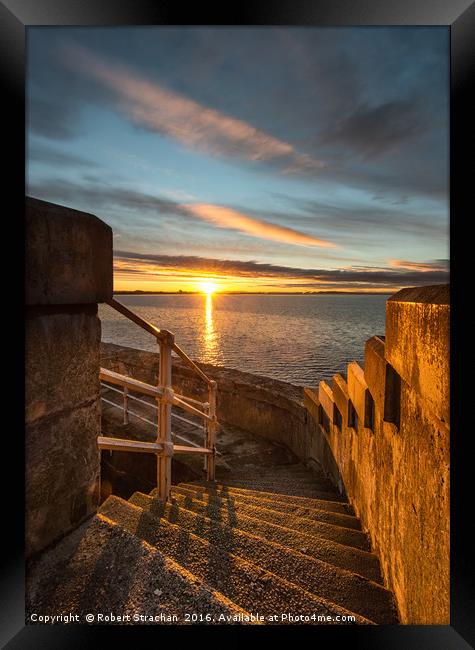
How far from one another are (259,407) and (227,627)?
4826 millimetres

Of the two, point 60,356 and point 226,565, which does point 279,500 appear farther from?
point 60,356

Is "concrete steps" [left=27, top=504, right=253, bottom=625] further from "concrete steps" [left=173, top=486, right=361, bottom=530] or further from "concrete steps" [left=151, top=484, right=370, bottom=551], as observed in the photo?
"concrete steps" [left=173, top=486, right=361, bottom=530]

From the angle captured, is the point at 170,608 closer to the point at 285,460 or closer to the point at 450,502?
the point at 450,502

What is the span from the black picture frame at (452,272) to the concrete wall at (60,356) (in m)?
0.08

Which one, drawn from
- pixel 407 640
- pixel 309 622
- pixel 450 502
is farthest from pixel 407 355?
pixel 309 622

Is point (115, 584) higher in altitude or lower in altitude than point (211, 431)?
higher

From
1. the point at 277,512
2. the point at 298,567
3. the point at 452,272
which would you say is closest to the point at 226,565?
the point at 298,567

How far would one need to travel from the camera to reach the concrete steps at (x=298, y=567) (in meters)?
1.67

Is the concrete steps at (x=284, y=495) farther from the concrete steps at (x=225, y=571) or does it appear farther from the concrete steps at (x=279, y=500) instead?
the concrete steps at (x=225, y=571)

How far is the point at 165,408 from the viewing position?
2.60m

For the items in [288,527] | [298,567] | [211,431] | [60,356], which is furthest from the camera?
[211,431]

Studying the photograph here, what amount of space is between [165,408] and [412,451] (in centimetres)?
176

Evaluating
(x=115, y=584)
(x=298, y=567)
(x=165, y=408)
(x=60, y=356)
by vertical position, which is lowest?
(x=298, y=567)
